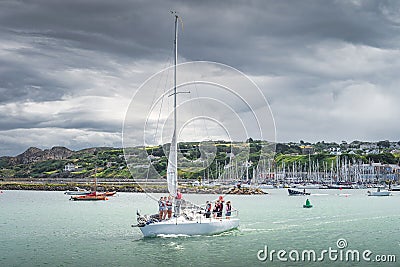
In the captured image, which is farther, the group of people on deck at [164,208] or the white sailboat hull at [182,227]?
the group of people on deck at [164,208]

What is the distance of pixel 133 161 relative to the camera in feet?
124

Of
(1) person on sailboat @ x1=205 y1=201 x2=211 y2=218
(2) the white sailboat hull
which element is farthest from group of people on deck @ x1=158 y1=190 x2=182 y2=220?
(1) person on sailboat @ x1=205 y1=201 x2=211 y2=218

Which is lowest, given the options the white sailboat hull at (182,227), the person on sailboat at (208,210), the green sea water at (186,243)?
the green sea water at (186,243)

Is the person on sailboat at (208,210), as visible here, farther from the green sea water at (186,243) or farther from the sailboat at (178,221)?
the green sea water at (186,243)

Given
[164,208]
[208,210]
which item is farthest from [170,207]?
[208,210]

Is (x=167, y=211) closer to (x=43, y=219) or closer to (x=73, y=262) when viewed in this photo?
(x=73, y=262)

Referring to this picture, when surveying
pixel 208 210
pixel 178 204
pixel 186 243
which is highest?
pixel 178 204

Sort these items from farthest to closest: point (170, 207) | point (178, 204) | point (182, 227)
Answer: point (178, 204)
point (182, 227)
point (170, 207)

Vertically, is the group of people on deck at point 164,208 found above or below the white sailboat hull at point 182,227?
above

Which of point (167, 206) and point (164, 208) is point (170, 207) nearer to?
point (167, 206)

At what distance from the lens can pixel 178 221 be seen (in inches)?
1350

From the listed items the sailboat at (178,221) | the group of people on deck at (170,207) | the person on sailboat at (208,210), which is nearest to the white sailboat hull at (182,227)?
the sailboat at (178,221)

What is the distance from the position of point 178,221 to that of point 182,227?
467mm

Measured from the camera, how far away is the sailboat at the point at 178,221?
1337 inches
